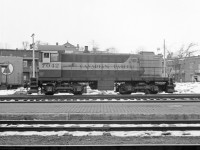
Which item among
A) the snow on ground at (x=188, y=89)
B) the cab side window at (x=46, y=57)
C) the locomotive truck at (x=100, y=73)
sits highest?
the cab side window at (x=46, y=57)

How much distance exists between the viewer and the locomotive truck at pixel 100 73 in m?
17.4

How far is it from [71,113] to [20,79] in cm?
2203

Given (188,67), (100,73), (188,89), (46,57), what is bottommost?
(188,89)

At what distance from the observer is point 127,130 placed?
704cm

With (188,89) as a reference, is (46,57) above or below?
above

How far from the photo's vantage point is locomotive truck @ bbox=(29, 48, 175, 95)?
17.4 meters

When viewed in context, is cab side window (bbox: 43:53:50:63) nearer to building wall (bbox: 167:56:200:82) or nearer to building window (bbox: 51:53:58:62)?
building window (bbox: 51:53:58:62)

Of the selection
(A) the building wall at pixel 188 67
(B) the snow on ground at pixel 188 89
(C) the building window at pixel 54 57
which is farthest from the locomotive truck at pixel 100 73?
(A) the building wall at pixel 188 67

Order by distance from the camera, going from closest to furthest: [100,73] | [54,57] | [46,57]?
[46,57], [54,57], [100,73]

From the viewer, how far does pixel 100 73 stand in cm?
1844

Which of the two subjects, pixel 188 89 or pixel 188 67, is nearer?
pixel 188 89

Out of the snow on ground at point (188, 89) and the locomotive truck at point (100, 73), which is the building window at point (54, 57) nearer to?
the locomotive truck at point (100, 73)

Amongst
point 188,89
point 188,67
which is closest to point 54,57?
point 188,89

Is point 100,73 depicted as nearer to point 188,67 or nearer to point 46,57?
point 46,57
